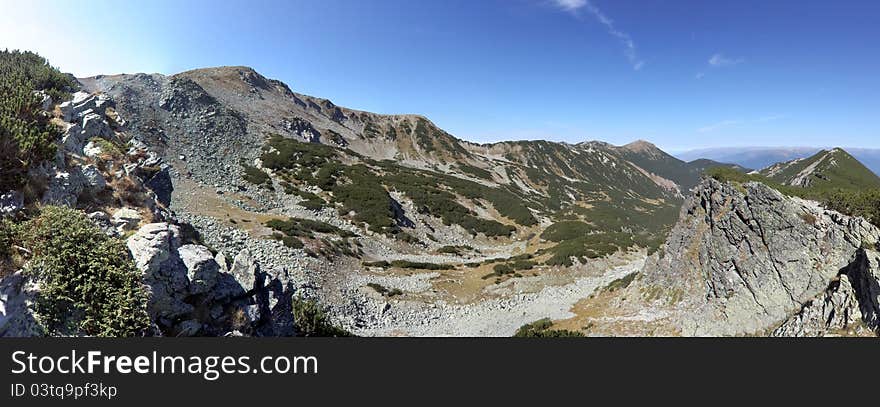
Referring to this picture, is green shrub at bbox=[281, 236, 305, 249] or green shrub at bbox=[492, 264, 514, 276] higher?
green shrub at bbox=[281, 236, 305, 249]

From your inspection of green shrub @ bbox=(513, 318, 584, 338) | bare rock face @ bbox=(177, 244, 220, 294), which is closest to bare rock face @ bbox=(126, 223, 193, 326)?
bare rock face @ bbox=(177, 244, 220, 294)

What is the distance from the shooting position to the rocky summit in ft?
32.1

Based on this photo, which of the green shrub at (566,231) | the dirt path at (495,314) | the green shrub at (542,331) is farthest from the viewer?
the green shrub at (566,231)

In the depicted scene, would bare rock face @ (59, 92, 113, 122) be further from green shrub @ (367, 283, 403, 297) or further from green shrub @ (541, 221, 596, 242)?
green shrub @ (541, 221, 596, 242)

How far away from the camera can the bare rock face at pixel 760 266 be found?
55.2 ft

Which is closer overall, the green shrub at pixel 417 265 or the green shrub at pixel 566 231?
the green shrub at pixel 417 265

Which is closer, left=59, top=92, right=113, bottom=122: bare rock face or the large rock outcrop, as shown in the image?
the large rock outcrop

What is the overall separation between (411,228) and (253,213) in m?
21.3

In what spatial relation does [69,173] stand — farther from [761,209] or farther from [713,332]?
[761,209]

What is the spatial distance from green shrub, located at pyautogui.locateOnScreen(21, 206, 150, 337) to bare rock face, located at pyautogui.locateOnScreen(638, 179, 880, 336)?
2558cm

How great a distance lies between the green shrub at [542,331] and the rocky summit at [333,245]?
0.18m

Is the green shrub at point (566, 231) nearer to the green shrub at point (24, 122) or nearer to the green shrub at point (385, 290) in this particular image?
the green shrub at point (385, 290)

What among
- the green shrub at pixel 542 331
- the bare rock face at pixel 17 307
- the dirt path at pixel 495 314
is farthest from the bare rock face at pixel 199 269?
the green shrub at pixel 542 331

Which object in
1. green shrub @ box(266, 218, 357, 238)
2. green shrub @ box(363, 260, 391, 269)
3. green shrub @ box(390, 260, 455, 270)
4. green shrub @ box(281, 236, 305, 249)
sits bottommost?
green shrub @ box(390, 260, 455, 270)
